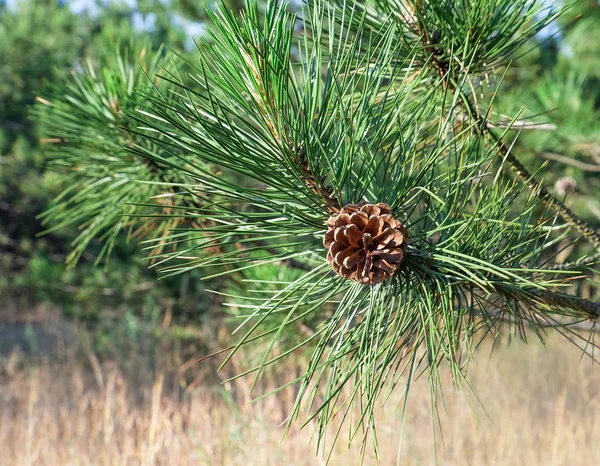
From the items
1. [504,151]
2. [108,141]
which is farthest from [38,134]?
[504,151]

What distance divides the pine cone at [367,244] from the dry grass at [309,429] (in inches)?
41.9

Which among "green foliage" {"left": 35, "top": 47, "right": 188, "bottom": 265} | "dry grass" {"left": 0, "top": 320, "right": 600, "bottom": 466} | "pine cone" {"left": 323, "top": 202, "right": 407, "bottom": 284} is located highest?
"green foliage" {"left": 35, "top": 47, "right": 188, "bottom": 265}

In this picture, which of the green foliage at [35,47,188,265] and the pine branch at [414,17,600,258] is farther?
the green foliage at [35,47,188,265]

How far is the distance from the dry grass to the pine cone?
107 centimetres

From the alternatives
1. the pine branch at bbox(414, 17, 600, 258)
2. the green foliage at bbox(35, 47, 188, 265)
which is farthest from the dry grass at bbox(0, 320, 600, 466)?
the pine branch at bbox(414, 17, 600, 258)

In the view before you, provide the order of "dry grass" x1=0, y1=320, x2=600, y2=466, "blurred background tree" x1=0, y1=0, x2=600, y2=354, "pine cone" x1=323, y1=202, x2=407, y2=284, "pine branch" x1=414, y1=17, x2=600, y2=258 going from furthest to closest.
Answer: "blurred background tree" x1=0, y1=0, x2=600, y2=354 < "dry grass" x1=0, y1=320, x2=600, y2=466 < "pine branch" x1=414, y1=17, x2=600, y2=258 < "pine cone" x1=323, y1=202, x2=407, y2=284

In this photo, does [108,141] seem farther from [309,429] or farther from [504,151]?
[309,429]

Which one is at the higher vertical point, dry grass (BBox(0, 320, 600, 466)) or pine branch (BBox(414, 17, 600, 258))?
pine branch (BBox(414, 17, 600, 258))

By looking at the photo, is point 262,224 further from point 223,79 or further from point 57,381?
point 57,381

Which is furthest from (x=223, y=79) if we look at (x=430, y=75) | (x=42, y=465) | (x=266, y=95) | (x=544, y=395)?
(x=544, y=395)

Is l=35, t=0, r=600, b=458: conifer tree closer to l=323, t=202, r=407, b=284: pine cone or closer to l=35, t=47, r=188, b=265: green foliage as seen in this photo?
l=323, t=202, r=407, b=284: pine cone

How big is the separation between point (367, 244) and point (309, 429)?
5.28 ft

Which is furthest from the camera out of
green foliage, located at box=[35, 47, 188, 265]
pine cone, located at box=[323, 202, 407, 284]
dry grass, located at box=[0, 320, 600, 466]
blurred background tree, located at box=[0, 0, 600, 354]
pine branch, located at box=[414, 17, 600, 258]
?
blurred background tree, located at box=[0, 0, 600, 354]

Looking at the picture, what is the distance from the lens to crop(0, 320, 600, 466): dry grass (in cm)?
173
